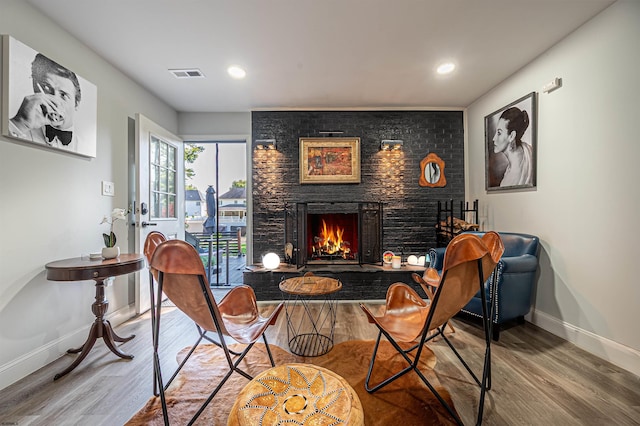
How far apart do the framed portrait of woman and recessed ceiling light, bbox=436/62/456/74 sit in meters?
0.81

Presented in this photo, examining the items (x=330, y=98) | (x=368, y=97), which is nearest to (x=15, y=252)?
(x=330, y=98)

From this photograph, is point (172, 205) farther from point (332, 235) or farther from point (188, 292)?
point (188, 292)

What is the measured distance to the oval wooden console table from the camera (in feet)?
5.96

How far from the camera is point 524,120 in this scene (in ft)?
9.23

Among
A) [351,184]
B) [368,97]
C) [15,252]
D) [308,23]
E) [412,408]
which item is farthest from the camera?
[351,184]

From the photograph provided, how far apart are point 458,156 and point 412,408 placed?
344 cm

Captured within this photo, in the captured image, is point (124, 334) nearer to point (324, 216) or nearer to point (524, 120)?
point (324, 216)

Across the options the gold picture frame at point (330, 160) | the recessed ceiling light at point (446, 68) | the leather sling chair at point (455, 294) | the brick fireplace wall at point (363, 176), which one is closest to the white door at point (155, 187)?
the brick fireplace wall at point (363, 176)

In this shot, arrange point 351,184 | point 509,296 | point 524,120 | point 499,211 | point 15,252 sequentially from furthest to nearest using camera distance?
1. point 351,184
2. point 499,211
3. point 524,120
4. point 509,296
5. point 15,252

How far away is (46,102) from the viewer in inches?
77.8

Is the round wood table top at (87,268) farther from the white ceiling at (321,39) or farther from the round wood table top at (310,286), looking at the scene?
the white ceiling at (321,39)

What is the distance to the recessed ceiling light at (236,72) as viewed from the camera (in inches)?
109

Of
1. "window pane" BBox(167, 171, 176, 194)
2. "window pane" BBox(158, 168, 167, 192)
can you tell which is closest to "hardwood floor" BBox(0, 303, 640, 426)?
"window pane" BBox(158, 168, 167, 192)

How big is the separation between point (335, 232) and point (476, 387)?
2.47 m
